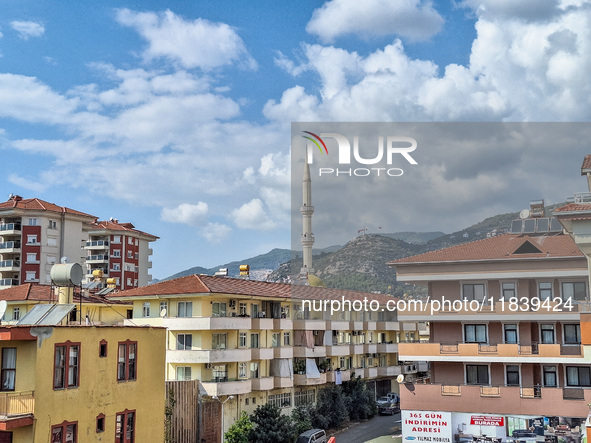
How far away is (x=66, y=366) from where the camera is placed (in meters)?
23.6

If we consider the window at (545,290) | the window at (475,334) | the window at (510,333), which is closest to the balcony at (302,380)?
the window at (475,334)

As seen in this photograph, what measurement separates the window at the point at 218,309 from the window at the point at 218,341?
3.85 ft

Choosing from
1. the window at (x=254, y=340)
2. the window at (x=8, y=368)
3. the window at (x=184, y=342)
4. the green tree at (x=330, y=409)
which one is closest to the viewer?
the window at (x=8, y=368)

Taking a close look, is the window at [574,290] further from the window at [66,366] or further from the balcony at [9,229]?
the balcony at [9,229]

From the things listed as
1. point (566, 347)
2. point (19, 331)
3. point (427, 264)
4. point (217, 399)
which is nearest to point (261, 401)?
point (217, 399)

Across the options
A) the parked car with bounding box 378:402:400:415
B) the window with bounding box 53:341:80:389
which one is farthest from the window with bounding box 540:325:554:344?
the parked car with bounding box 378:402:400:415

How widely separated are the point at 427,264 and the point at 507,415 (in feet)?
24.4

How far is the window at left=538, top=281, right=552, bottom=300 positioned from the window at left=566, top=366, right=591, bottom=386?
315 cm

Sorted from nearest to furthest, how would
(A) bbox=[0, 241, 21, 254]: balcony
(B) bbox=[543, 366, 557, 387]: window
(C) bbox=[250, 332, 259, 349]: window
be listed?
(B) bbox=[543, 366, 557, 387]: window
(C) bbox=[250, 332, 259, 349]: window
(A) bbox=[0, 241, 21, 254]: balcony

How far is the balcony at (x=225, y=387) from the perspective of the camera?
38281mm

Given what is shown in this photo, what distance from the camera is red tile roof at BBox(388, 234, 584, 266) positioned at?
31.5m

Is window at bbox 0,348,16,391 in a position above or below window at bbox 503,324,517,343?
below

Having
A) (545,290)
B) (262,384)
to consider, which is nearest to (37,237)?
(262,384)

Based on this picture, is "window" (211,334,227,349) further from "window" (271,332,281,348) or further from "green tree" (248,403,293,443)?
"window" (271,332,281,348)
